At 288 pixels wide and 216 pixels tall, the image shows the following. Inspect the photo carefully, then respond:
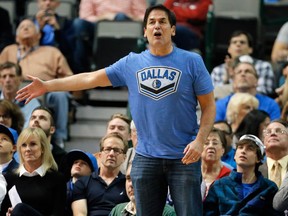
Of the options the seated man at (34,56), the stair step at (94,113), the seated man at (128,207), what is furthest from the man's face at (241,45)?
the seated man at (128,207)

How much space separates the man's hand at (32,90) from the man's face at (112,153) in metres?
2.33

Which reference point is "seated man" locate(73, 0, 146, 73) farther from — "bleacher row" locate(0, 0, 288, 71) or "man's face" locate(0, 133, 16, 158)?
"man's face" locate(0, 133, 16, 158)

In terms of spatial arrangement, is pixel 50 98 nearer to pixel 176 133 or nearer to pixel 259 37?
pixel 259 37

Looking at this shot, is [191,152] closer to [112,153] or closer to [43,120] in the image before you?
[112,153]

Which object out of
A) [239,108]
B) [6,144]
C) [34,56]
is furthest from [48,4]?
[6,144]

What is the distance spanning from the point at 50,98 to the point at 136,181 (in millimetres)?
4714

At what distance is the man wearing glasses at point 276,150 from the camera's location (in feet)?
28.8

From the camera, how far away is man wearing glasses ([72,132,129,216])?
28.6ft

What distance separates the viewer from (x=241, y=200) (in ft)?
26.8

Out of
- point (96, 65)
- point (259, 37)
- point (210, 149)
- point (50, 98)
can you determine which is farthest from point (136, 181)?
point (259, 37)

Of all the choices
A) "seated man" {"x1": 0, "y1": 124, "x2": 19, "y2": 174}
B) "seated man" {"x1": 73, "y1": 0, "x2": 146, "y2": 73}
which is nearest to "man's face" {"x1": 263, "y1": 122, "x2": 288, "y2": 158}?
"seated man" {"x1": 0, "y1": 124, "x2": 19, "y2": 174}

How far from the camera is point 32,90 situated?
6.62 m

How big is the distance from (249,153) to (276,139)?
57 centimetres

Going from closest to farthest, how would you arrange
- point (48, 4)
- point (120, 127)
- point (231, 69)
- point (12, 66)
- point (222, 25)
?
point (120, 127), point (12, 66), point (231, 69), point (48, 4), point (222, 25)
